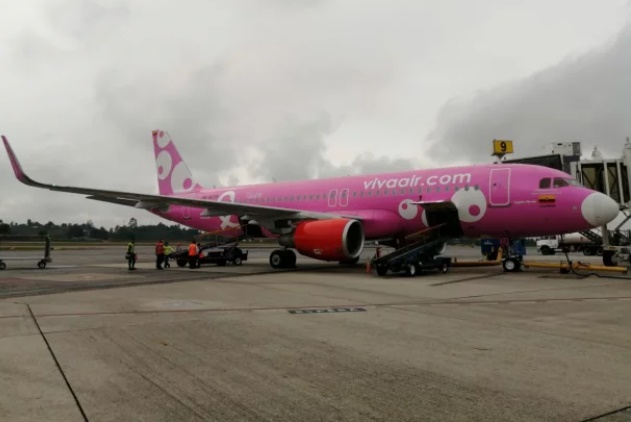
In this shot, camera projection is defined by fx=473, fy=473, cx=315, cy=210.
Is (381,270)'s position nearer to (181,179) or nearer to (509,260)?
(509,260)

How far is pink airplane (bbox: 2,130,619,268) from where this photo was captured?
14.8m

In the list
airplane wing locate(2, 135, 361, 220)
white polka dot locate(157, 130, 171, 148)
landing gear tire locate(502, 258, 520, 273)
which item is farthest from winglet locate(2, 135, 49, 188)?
landing gear tire locate(502, 258, 520, 273)

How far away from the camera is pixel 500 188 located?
612 inches

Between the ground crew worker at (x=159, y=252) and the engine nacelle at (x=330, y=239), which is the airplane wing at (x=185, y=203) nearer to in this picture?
the engine nacelle at (x=330, y=239)

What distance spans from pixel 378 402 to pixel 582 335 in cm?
388

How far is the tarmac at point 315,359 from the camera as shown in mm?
3635

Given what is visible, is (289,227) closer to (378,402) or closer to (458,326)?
(458,326)

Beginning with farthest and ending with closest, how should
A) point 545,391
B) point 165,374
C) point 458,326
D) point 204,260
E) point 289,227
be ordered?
point 204,260 < point 289,227 < point 458,326 < point 165,374 < point 545,391

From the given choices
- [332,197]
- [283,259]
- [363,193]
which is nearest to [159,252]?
[283,259]

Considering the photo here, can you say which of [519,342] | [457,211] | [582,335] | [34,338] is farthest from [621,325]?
[457,211]

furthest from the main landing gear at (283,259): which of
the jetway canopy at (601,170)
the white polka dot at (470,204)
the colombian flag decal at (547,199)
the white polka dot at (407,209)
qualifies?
the jetway canopy at (601,170)

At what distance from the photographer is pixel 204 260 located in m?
22.9

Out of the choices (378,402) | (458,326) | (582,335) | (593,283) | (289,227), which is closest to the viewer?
(378,402)

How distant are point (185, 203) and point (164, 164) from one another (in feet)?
33.4
